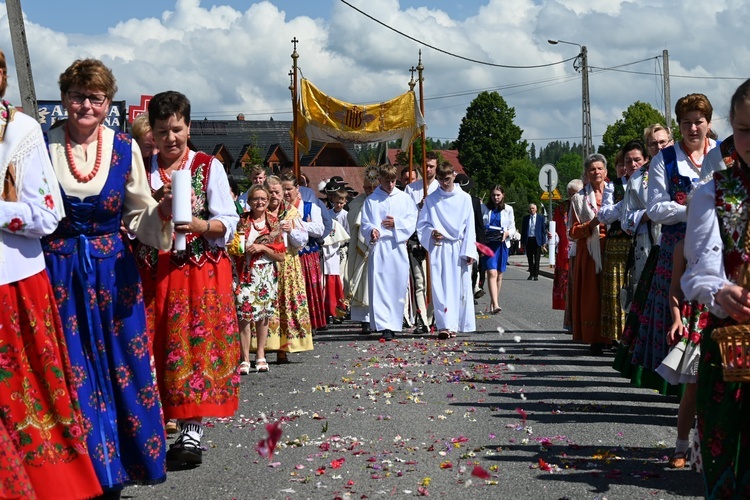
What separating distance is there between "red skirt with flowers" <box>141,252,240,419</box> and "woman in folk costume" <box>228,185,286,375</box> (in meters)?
3.82

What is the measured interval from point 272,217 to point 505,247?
9.11 meters

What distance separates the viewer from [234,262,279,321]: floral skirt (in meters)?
10.9

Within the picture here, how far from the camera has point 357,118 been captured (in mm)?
18953

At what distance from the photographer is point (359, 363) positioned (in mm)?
11859

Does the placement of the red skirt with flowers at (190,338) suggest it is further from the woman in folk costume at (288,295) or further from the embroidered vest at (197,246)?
the woman in folk costume at (288,295)

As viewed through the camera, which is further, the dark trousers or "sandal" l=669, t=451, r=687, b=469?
the dark trousers

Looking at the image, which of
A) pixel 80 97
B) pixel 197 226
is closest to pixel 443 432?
pixel 197 226

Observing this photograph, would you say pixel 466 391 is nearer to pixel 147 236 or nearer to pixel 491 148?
pixel 147 236

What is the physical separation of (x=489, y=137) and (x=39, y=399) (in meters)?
95.6

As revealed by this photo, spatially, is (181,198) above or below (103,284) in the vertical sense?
above

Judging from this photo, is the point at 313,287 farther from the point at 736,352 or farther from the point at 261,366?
the point at 736,352

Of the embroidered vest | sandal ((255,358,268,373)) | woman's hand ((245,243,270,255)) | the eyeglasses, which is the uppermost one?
the eyeglasses

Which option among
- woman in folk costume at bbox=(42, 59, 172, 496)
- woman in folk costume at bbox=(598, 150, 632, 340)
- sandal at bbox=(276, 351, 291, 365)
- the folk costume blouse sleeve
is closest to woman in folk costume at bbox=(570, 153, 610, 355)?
woman in folk costume at bbox=(598, 150, 632, 340)

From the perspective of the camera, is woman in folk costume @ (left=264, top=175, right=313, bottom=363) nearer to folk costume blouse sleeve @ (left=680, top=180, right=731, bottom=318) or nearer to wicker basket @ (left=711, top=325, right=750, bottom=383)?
folk costume blouse sleeve @ (left=680, top=180, right=731, bottom=318)
